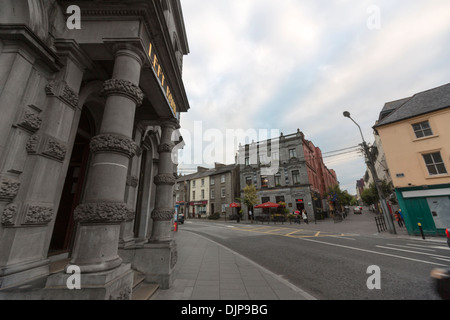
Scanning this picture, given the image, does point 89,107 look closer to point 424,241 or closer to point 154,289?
point 154,289

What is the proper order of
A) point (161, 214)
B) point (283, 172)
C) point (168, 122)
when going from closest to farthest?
point (161, 214) → point (168, 122) → point (283, 172)

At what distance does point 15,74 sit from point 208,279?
6.07 metres

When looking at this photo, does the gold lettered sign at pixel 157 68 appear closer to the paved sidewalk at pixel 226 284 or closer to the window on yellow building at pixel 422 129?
the paved sidewalk at pixel 226 284

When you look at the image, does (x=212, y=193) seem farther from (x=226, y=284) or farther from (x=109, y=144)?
(x=109, y=144)

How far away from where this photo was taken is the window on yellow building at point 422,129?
1362 centimetres

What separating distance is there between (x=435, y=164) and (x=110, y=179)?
66.3ft

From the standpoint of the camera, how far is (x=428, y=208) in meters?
12.6

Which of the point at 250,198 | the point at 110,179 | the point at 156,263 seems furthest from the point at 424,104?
the point at 110,179

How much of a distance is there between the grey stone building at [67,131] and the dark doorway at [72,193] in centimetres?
52

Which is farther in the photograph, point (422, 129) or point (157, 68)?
point (422, 129)

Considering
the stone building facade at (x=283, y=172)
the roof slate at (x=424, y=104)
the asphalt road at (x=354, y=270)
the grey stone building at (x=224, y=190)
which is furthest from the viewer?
the grey stone building at (x=224, y=190)

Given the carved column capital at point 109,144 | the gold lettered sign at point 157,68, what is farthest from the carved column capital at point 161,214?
the gold lettered sign at point 157,68

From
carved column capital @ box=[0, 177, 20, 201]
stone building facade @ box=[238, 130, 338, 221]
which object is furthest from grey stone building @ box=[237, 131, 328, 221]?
carved column capital @ box=[0, 177, 20, 201]
